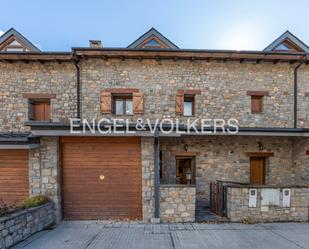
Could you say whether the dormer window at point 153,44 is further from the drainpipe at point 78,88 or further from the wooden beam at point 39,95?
the wooden beam at point 39,95

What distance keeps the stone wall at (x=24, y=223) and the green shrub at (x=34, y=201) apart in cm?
16

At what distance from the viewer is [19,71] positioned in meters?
8.93

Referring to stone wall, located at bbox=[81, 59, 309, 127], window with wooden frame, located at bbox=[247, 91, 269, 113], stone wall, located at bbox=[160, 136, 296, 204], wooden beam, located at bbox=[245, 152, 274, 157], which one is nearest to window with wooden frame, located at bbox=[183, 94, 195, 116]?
stone wall, located at bbox=[81, 59, 309, 127]

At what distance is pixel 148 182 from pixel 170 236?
1.69 meters

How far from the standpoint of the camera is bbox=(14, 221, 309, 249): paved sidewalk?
15.5 feet

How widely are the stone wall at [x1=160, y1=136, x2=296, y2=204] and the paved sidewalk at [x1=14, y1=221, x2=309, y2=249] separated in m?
2.92

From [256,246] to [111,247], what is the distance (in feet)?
12.0

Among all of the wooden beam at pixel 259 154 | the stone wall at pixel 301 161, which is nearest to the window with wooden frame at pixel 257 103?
the wooden beam at pixel 259 154

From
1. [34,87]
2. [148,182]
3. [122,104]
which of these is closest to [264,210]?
[148,182]

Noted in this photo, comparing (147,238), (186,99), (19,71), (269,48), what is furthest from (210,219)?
(19,71)

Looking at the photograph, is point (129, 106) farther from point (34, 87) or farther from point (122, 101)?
point (34, 87)

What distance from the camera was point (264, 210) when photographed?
6.28 m

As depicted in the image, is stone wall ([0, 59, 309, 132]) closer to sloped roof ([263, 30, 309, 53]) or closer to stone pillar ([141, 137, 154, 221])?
sloped roof ([263, 30, 309, 53])

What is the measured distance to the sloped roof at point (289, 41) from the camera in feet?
32.2
